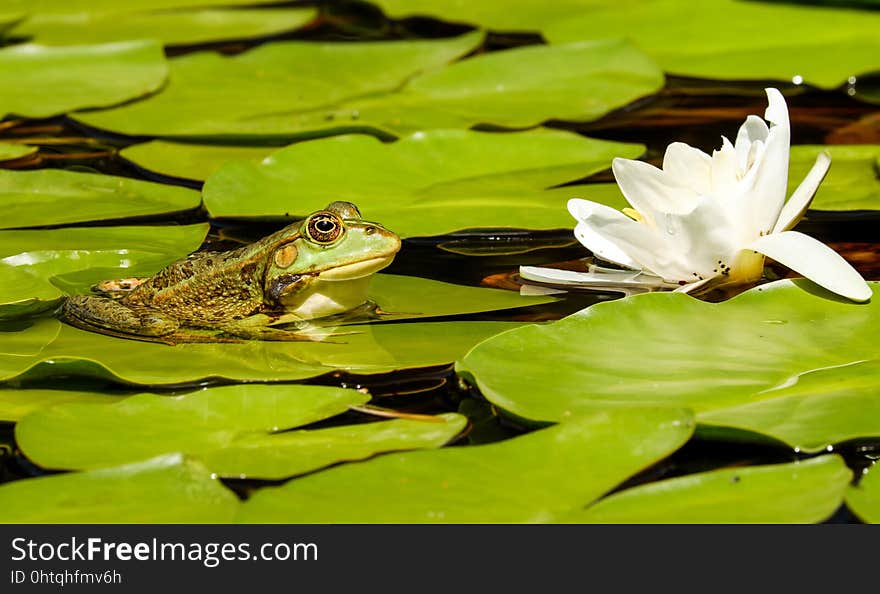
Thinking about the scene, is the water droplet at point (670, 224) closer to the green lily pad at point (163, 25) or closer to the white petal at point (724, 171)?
the white petal at point (724, 171)

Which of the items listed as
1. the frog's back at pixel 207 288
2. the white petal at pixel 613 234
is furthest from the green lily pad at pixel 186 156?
the white petal at pixel 613 234

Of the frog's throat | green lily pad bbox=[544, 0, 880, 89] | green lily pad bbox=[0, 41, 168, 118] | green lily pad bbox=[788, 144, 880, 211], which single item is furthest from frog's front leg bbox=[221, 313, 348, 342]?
green lily pad bbox=[544, 0, 880, 89]

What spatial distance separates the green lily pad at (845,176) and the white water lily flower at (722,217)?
719mm

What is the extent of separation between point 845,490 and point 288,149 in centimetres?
270

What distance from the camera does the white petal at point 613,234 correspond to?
3197 millimetres

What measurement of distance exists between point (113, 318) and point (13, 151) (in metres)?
1.73

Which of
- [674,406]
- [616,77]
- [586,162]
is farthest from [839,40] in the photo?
[674,406]

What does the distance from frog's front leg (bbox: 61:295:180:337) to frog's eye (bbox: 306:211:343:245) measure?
510 mm

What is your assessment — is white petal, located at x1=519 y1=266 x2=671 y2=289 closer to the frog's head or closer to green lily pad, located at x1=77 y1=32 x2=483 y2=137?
the frog's head

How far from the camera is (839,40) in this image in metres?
5.73

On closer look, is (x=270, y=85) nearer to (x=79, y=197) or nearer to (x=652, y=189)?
(x=79, y=197)

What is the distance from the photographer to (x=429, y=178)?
4.21m

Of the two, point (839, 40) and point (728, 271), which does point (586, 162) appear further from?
point (839, 40)

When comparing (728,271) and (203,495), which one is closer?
(203,495)
